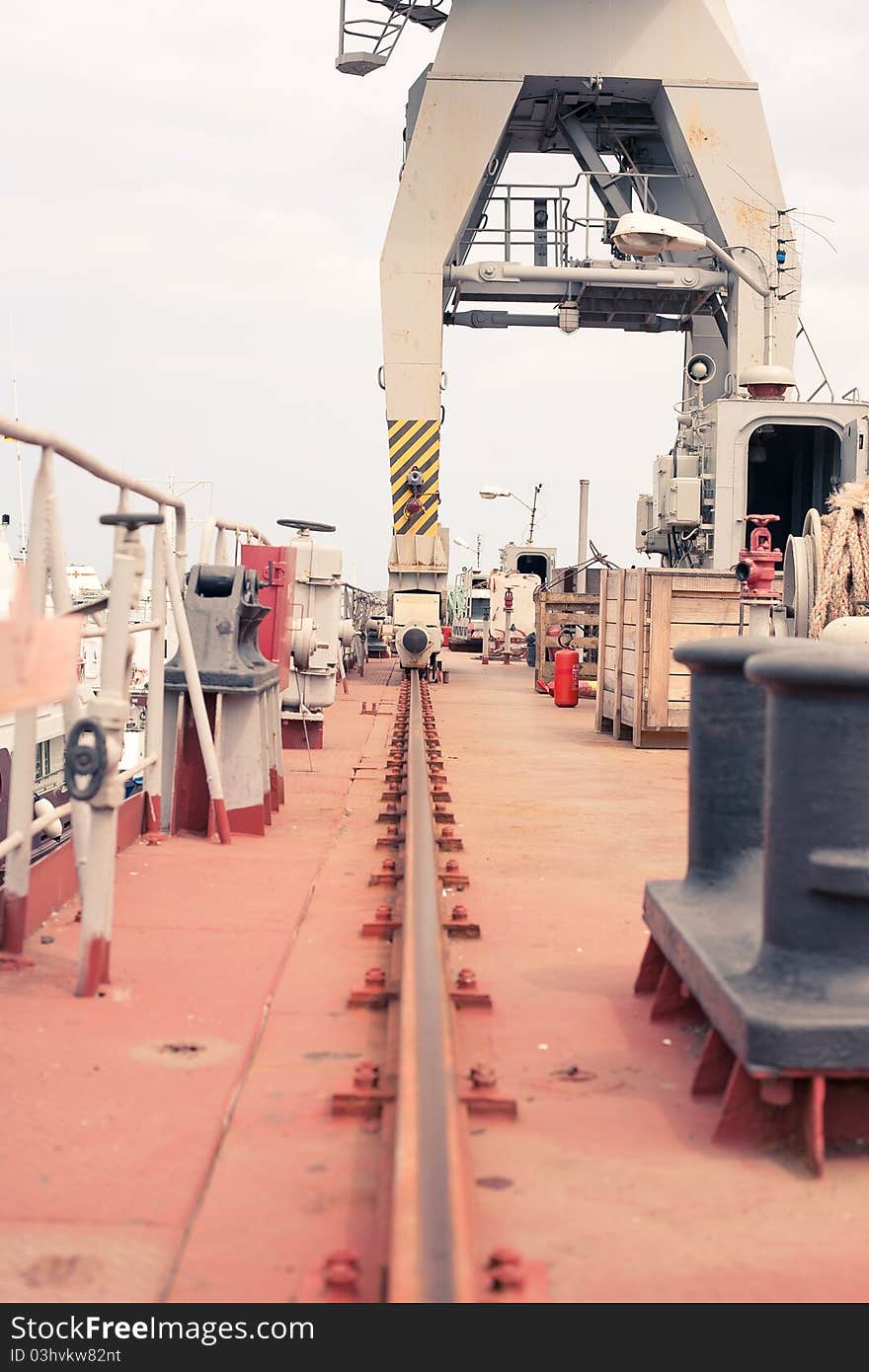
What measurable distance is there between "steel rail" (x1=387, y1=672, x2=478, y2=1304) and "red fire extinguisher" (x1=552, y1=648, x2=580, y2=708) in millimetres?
11876

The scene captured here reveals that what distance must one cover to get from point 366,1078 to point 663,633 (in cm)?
809

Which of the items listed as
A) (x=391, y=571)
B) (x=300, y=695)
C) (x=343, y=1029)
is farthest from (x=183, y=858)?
(x=391, y=571)

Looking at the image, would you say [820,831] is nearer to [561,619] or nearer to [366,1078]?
[366,1078]

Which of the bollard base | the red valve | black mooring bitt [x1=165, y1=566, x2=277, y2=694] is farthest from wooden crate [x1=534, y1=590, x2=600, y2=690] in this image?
the bollard base

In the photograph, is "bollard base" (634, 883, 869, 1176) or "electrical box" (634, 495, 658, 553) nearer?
"bollard base" (634, 883, 869, 1176)

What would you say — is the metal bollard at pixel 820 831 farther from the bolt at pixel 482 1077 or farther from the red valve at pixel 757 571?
the red valve at pixel 757 571

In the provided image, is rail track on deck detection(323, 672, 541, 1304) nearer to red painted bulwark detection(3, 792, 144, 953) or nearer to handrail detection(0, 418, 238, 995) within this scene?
handrail detection(0, 418, 238, 995)

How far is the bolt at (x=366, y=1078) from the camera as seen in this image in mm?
2889

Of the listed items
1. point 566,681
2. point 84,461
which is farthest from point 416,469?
point 84,461

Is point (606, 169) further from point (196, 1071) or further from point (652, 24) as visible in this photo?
point (196, 1071)

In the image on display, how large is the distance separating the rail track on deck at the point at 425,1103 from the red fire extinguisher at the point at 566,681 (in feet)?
35.2

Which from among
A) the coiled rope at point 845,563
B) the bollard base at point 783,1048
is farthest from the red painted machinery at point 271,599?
the bollard base at point 783,1048

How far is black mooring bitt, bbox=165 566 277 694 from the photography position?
20.2 ft

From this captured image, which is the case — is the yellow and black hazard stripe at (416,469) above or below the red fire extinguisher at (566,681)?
above
